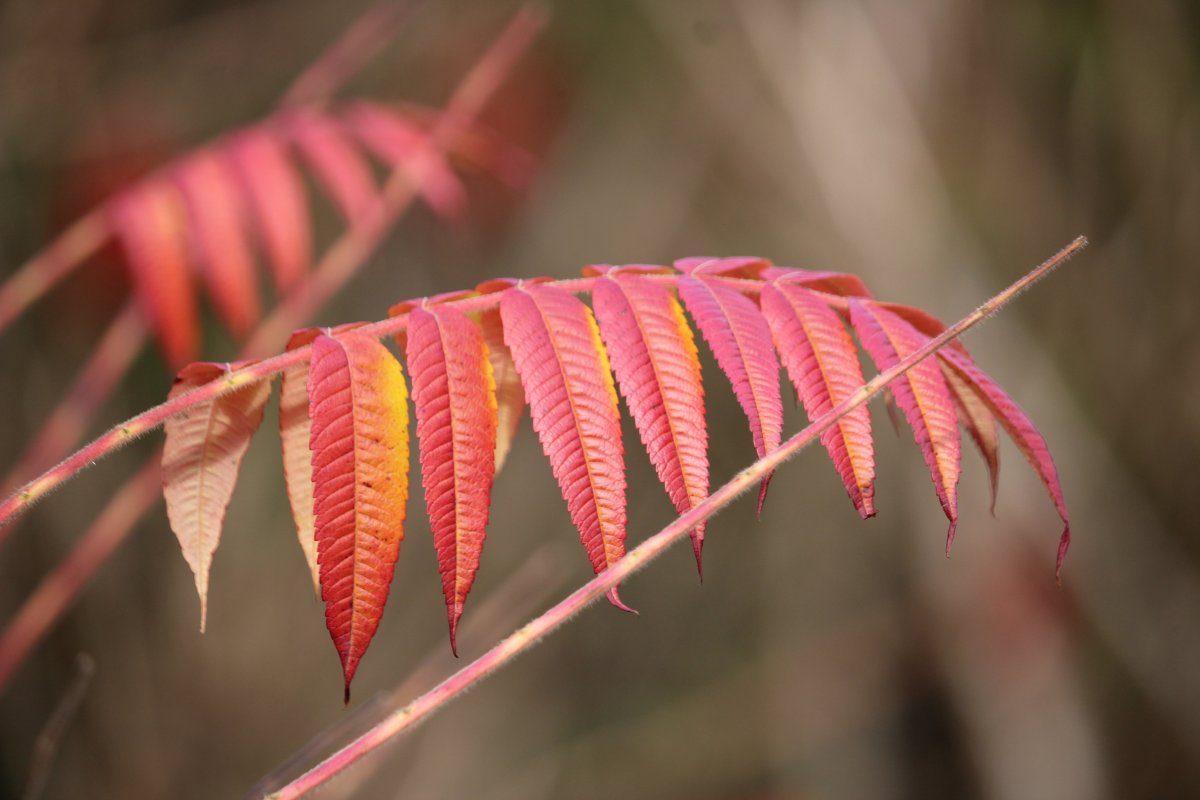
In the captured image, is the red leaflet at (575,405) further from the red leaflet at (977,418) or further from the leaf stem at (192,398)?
the red leaflet at (977,418)

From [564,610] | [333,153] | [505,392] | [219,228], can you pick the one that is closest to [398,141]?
[333,153]

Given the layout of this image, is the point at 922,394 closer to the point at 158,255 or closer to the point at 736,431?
the point at 158,255

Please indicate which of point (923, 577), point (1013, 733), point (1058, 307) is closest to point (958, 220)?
point (1058, 307)

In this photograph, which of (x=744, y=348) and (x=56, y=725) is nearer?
(x=744, y=348)

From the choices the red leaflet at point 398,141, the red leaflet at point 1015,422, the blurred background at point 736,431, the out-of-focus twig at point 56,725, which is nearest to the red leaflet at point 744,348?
the red leaflet at point 1015,422

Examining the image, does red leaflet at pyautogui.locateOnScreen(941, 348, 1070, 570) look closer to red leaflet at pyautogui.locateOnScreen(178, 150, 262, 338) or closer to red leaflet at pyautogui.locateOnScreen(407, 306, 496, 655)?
red leaflet at pyautogui.locateOnScreen(407, 306, 496, 655)

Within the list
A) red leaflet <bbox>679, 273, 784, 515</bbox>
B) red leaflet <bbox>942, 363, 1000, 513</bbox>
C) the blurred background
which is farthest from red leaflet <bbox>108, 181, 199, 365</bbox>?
the blurred background
